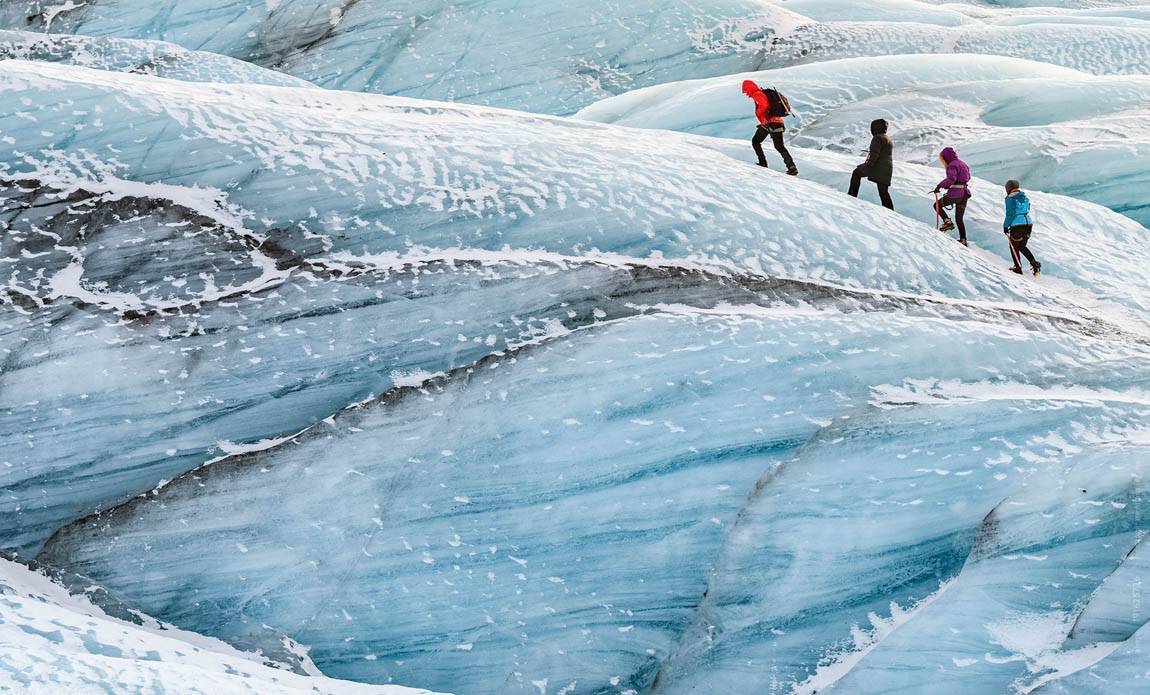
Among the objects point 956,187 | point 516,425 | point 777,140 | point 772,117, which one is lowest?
point 516,425

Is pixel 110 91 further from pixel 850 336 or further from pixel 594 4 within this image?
pixel 594 4

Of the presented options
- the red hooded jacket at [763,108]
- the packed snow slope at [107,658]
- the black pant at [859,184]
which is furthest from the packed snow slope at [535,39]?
the packed snow slope at [107,658]

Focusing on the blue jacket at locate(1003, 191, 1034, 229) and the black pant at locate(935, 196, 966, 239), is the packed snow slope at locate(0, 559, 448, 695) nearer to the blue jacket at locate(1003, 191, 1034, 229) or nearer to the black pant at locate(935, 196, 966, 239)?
the black pant at locate(935, 196, 966, 239)

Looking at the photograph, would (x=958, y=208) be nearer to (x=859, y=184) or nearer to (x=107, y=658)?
(x=859, y=184)

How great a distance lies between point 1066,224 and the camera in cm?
803


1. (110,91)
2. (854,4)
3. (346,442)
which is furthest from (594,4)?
(346,442)

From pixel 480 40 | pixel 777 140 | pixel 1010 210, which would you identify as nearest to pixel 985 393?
pixel 1010 210

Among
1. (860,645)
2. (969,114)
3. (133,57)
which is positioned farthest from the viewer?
(133,57)

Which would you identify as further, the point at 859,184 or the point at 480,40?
the point at 480,40

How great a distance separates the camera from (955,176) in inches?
285

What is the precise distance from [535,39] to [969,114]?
7.08 m

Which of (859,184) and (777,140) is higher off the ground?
(777,140)

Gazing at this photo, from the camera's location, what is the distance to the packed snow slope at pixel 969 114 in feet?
32.1

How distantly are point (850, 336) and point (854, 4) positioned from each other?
45.1ft
